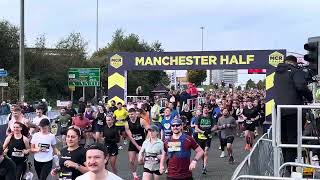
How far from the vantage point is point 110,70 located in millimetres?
23266

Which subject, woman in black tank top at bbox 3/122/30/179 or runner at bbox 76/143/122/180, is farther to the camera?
woman in black tank top at bbox 3/122/30/179

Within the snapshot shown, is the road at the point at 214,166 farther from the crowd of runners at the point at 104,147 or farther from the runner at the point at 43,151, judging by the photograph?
the runner at the point at 43,151

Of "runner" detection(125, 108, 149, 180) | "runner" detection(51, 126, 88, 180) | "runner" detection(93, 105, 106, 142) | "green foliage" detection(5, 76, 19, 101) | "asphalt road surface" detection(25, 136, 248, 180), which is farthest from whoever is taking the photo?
"green foliage" detection(5, 76, 19, 101)

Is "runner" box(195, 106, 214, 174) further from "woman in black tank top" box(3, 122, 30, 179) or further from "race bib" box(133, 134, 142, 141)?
"woman in black tank top" box(3, 122, 30, 179)

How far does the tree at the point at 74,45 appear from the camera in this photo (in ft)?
196

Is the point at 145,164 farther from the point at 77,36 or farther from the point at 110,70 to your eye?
the point at 77,36

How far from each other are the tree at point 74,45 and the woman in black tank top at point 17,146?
49.1 metres

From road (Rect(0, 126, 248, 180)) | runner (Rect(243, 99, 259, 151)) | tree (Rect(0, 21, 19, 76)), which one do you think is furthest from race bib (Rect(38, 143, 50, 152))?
tree (Rect(0, 21, 19, 76))

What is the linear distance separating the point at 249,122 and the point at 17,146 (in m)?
10.4

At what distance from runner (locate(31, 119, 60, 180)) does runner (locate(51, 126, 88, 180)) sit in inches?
107

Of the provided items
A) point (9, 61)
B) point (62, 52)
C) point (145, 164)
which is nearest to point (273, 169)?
point (145, 164)

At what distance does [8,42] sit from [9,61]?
6.31ft

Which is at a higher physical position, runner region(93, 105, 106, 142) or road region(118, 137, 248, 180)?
runner region(93, 105, 106, 142)

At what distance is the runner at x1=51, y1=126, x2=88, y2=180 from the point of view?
23.9 ft
